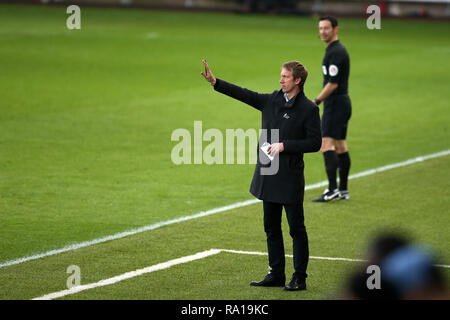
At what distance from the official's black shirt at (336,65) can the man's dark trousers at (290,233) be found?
476 cm

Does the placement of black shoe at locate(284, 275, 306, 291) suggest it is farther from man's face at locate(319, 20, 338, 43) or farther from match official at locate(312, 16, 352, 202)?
man's face at locate(319, 20, 338, 43)

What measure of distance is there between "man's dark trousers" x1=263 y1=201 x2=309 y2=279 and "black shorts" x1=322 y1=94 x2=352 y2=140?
15.5 ft

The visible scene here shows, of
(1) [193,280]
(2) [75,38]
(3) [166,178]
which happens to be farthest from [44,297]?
(2) [75,38]

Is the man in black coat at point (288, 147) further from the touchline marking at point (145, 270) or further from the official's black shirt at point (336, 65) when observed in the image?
the official's black shirt at point (336, 65)

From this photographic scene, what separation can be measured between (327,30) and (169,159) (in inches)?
164

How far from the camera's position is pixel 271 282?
873cm

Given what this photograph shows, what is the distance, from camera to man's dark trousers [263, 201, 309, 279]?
27.7 feet

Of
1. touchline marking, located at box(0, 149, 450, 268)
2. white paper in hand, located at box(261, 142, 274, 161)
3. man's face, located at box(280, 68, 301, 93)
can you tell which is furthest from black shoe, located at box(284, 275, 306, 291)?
touchline marking, located at box(0, 149, 450, 268)

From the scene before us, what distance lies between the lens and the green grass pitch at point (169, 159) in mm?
9672

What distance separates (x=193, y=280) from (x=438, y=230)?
12.6 ft

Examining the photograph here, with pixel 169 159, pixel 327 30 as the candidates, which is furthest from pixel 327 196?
pixel 169 159

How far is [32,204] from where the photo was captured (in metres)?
12.4

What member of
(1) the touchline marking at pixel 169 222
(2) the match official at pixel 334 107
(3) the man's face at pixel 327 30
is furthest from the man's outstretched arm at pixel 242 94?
(3) the man's face at pixel 327 30

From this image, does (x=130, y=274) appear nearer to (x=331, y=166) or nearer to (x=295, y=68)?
(x=295, y=68)
